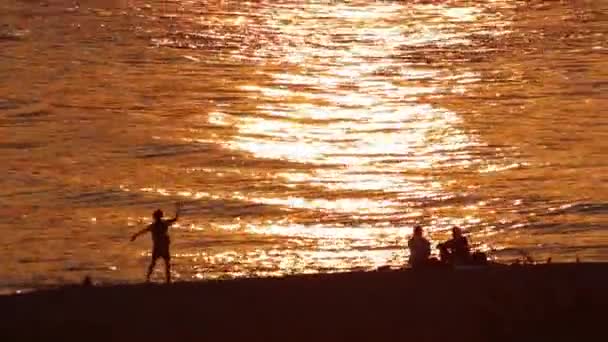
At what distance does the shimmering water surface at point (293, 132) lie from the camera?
33.0 meters

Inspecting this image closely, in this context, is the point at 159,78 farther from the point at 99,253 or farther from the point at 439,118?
the point at 99,253

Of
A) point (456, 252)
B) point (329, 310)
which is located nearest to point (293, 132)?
point (456, 252)

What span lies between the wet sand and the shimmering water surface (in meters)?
9.08

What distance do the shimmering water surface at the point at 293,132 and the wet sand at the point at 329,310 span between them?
358 inches

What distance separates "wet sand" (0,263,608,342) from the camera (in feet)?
60.9

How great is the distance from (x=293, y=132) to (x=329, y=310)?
2872 centimetres

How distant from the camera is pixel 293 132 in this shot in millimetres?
47844

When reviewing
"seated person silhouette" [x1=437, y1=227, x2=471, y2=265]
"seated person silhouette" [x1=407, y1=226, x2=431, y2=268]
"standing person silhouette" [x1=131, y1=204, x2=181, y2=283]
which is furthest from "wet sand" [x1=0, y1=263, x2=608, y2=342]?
"standing person silhouette" [x1=131, y1=204, x2=181, y2=283]

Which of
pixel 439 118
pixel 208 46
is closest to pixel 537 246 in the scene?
pixel 439 118

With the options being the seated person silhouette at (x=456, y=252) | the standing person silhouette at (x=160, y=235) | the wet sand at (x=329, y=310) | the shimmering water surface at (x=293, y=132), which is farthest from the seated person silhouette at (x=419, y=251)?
the shimmering water surface at (x=293, y=132)

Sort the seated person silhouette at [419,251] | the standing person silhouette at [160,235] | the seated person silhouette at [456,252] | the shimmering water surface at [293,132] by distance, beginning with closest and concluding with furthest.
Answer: the seated person silhouette at [419,251]
the seated person silhouette at [456,252]
the standing person silhouette at [160,235]
the shimmering water surface at [293,132]

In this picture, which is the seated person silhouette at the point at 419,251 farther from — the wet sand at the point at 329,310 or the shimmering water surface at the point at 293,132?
the shimmering water surface at the point at 293,132

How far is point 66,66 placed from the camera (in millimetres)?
60969

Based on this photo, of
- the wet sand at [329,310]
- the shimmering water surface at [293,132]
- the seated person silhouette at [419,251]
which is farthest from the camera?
the shimmering water surface at [293,132]
